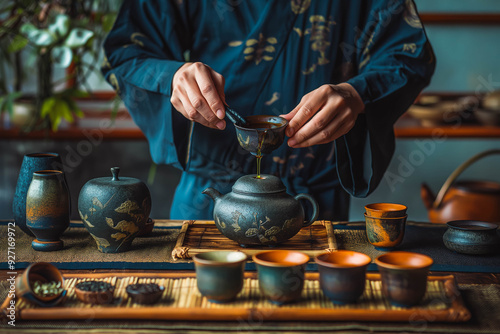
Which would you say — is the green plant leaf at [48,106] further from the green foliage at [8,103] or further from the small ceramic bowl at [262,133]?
the small ceramic bowl at [262,133]

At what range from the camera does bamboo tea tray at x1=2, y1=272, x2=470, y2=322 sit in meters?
0.96

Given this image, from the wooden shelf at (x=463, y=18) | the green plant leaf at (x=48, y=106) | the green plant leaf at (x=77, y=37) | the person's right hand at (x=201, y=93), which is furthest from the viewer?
the wooden shelf at (x=463, y=18)

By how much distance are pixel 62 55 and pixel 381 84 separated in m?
1.56

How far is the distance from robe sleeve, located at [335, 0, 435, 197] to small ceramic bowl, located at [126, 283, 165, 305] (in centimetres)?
70

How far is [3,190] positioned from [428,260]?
266cm

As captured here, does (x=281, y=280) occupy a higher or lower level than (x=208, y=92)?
lower

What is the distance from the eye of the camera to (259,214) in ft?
4.16

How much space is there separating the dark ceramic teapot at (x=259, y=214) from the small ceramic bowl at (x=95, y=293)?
35 centimetres

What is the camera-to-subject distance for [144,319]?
0.96m

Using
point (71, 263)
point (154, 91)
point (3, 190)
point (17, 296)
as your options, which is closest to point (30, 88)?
point (3, 190)

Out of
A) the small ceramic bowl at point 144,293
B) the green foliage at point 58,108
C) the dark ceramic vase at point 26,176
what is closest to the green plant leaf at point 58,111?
the green foliage at point 58,108

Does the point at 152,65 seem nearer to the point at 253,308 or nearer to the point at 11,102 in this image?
the point at 253,308

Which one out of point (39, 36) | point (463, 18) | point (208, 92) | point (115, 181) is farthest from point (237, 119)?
point (463, 18)

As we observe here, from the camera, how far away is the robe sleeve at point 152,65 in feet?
5.08
